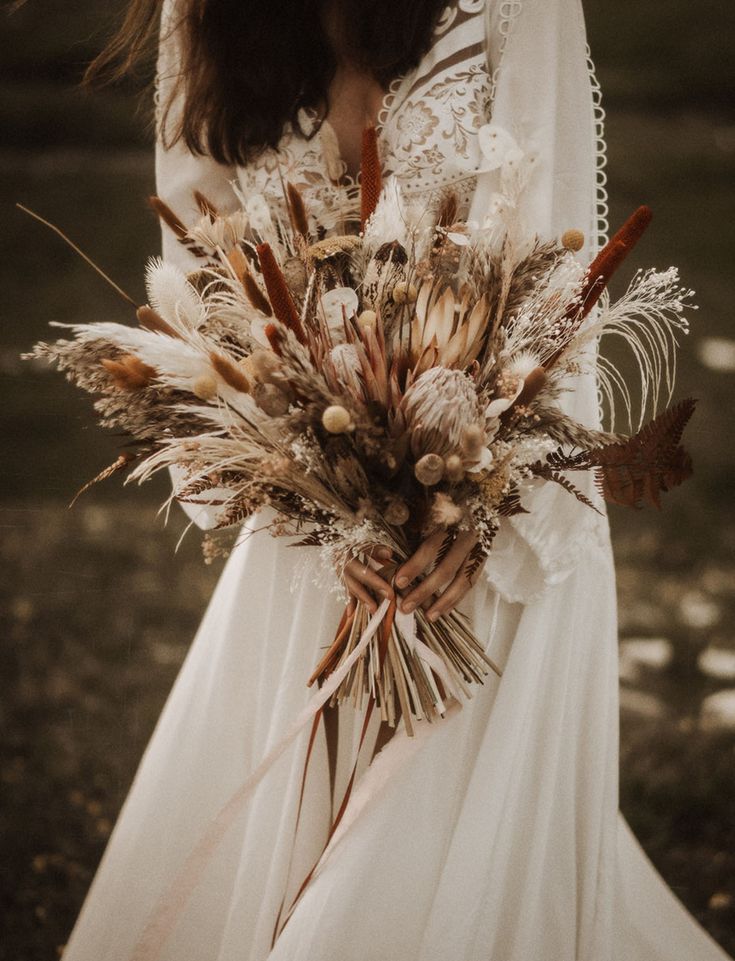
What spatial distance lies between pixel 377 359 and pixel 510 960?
2.54ft

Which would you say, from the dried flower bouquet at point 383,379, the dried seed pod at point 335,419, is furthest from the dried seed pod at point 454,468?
the dried seed pod at point 335,419

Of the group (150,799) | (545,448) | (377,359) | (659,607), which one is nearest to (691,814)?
(659,607)

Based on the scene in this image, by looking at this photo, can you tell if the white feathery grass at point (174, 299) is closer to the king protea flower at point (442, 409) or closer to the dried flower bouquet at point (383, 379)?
the dried flower bouquet at point (383, 379)

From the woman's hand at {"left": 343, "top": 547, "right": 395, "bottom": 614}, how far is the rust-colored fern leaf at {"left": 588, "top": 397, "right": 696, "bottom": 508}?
27 cm

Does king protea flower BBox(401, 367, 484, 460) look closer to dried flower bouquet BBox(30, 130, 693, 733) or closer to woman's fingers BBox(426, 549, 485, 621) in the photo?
dried flower bouquet BBox(30, 130, 693, 733)

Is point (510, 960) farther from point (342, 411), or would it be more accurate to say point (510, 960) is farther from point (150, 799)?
point (342, 411)

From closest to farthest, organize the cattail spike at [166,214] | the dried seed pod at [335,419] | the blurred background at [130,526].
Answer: the dried seed pod at [335,419] → the cattail spike at [166,214] → the blurred background at [130,526]

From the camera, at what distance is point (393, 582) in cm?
109

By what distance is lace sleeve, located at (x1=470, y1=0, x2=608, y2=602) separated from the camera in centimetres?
120

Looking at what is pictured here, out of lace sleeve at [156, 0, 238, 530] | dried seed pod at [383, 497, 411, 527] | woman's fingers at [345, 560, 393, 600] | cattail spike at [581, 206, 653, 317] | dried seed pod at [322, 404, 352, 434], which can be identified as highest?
lace sleeve at [156, 0, 238, 530]

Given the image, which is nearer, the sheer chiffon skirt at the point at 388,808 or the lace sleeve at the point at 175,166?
the sheer chiffon skirt at the point at 388,808

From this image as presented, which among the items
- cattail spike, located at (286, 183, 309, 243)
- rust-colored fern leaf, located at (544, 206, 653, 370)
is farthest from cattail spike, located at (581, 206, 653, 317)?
cattail spike, located at (286, 183, 309, 243)

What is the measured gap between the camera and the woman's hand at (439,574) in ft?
3.53

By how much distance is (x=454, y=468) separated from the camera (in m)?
0.94
